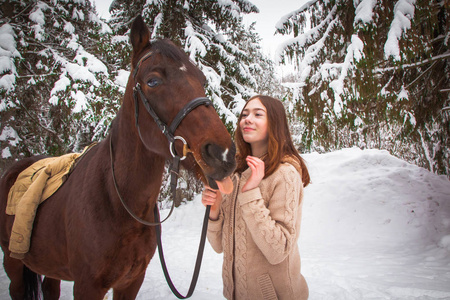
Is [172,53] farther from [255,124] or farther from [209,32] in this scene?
[209,32]

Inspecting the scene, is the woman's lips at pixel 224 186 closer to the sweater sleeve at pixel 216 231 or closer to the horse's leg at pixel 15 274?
the sweater sleeve at pixel 216 231

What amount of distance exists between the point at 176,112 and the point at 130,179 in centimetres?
69

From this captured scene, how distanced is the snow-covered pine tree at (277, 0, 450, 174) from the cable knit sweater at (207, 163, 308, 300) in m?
3.20

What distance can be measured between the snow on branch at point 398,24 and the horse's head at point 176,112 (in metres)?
3.25

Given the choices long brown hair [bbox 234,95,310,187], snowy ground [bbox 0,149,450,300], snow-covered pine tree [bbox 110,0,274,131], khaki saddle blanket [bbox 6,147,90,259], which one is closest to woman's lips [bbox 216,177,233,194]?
long brown hair [bbox 234,95,310,187]

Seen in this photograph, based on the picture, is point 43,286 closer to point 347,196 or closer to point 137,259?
point 137,259

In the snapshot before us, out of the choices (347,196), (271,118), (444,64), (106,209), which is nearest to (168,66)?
(271,118)

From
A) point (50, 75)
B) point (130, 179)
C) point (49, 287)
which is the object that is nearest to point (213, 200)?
point (130, 179)

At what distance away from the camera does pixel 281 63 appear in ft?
16.4

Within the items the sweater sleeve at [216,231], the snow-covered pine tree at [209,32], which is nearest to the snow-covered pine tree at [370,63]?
the snow-covered pine tree at [209,32]

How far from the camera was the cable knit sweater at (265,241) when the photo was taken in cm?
121

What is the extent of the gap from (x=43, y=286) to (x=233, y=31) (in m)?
8.55

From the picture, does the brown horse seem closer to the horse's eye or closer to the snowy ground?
the horse's eye

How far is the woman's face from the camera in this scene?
1.44 meters
